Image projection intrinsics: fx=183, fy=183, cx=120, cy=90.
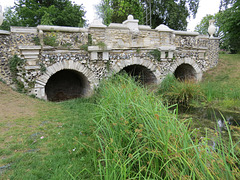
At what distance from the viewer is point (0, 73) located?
21.1ft

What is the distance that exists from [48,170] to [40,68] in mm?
4947

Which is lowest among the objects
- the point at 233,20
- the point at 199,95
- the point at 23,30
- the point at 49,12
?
the point at 199,95

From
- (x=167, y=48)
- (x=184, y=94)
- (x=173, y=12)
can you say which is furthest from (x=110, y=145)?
(x=173, y=12)

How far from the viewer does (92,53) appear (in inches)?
292

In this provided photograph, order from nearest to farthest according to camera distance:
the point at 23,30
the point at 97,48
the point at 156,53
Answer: the point at 23,30, the point at 97,48, the point at 156,53

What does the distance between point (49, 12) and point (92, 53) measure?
10.4 m

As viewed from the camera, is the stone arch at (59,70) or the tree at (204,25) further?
the tree at (204,25)

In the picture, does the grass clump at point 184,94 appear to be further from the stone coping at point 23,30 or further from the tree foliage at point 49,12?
the tree foliage at point 49,12

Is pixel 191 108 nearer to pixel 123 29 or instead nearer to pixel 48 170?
pixel 123 29

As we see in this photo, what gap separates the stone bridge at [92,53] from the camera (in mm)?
6531

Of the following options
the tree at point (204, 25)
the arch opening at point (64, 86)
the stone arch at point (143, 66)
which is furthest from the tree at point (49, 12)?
the tree at point (204, 25)

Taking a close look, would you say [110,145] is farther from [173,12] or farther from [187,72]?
[173,12]

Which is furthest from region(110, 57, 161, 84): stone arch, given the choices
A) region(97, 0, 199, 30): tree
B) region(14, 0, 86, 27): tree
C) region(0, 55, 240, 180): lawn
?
region(97, 0, 199, 30): tree

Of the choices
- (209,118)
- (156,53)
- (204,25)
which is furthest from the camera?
(204,25)
